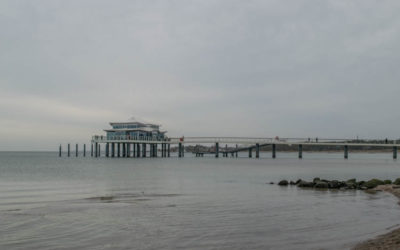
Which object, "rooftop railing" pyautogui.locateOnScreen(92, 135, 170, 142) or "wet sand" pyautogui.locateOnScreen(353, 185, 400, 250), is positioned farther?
"rooftop railing" pyautogui.locateOnScreen(92, 135, 170, 142)

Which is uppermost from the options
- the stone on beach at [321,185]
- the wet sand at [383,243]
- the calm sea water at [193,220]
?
the wet sand at [383,243]

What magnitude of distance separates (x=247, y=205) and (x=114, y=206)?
6213mm

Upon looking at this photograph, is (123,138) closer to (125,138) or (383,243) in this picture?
(125,138)

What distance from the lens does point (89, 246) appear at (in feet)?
36.0

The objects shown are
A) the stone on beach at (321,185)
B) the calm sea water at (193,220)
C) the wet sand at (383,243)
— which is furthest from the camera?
the stone on beach at (321,185)

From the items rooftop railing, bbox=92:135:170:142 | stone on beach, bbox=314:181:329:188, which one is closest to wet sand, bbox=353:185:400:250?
stone on beach, bbox=314:181:329:188

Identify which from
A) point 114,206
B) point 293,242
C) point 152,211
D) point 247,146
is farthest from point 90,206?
point 247,146

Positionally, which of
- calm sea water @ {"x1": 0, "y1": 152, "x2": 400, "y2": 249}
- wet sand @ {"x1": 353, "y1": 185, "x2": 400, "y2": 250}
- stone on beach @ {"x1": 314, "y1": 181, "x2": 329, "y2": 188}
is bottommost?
stone on beach @ {"x1": 314, "y1": 181, "x2": 329, "y2": 188}

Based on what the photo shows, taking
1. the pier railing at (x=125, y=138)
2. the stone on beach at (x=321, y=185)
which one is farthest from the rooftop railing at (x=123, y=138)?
the stone on beach at (x=321, y=185)

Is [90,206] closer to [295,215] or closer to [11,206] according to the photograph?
[11,206]

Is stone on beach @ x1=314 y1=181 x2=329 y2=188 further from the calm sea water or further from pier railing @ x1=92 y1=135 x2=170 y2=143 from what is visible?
pier railing @ x1=92 y1=135 x2=170 y2=143

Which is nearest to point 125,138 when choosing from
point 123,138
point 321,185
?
point 123,138

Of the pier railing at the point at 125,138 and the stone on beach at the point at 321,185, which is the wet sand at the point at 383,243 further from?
the pier railing at the point at 125,138

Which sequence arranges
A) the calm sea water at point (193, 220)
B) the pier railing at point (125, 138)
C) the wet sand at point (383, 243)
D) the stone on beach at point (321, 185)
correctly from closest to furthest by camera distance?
the wet sand at point (383, 243)
the calm sea water at point (193, 220)
the stone on beach at point (321, 185)
the pier railing at point (125, 138)
